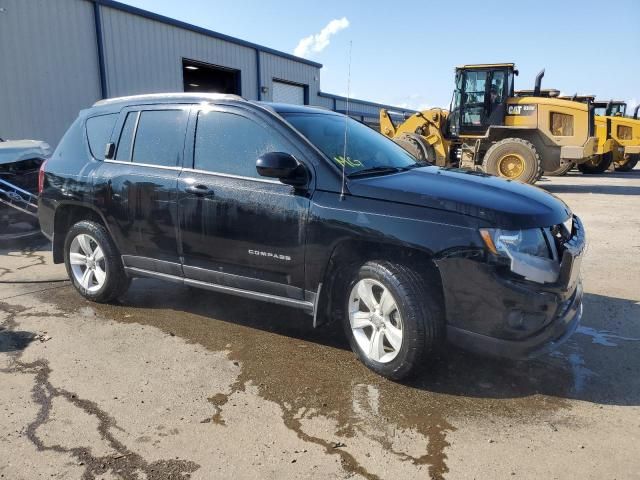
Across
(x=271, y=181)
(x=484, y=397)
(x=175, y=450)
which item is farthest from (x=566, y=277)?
(x=175, y=450)

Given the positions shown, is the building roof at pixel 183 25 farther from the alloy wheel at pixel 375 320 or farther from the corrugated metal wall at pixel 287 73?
the alloy wheel at pixel 375 320

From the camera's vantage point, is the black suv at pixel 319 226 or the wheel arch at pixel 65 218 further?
the wheel arch at pixel 65 218

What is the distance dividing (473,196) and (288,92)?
2107 cm

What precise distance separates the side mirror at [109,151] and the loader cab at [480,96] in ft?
38.0

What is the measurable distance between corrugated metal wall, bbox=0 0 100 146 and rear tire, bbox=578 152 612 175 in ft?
61.1

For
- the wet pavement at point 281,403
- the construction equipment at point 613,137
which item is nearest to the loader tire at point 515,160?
the construction equipment at point 613,137

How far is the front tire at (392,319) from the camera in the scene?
116 inches

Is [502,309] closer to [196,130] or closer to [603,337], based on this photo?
[603,337]

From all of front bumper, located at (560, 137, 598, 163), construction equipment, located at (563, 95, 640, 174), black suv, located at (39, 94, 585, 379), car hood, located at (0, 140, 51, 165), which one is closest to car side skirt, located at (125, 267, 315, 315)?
black suv, located at (39, 94, 585, 379)

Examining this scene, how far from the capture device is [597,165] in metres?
20.3

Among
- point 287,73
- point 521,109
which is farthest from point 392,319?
point 287,73

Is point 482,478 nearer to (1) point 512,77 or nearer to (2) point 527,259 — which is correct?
(2) point 527,259

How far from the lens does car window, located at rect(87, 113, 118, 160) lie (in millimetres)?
4515

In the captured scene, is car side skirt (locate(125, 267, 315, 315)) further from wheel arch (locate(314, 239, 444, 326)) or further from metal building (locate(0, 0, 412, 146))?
metal building (locate(0, 0, 412, 146))
